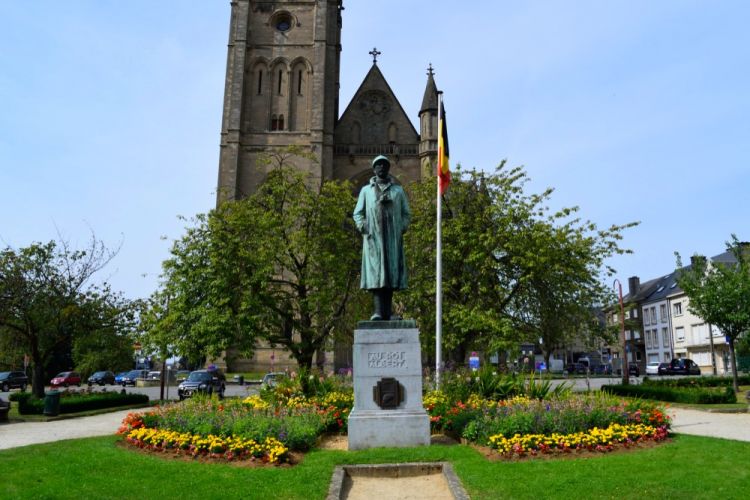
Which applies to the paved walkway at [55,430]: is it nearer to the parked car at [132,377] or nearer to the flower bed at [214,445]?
the flower bed at [214,445]

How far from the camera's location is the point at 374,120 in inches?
1826

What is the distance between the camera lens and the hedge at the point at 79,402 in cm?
1795

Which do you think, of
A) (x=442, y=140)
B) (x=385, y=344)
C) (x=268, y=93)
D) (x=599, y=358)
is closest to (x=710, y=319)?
(x=442, y=140)

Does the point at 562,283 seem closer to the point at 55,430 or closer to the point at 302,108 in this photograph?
the point at 55,430

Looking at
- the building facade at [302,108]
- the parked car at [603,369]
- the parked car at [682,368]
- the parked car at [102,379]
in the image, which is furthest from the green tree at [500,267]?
the parked car at [603,369]

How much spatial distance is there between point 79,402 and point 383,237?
14484 mm

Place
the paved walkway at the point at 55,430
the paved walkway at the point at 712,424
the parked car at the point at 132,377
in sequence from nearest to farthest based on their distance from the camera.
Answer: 1. the paved walkway at the point at 712,424
2. the paved walkway at the point at 55,430
3. the parked car at the point at 132,377

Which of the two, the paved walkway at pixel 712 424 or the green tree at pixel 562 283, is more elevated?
the green tree at pixel 562 283

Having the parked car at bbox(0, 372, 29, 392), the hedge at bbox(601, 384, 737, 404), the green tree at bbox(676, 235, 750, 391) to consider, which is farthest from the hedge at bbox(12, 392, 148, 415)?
the green tree at bbox(676, 235, 750, 391)

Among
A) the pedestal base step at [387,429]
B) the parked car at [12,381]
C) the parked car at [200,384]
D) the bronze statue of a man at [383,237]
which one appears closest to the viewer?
the pedestal base step at [387,429]

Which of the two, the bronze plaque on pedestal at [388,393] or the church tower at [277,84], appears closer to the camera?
the bronze plaque on pedestal at [388,393]

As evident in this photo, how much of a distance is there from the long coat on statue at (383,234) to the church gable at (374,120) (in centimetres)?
3514

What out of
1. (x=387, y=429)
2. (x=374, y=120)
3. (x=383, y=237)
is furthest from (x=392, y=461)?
(x=374, y=120)

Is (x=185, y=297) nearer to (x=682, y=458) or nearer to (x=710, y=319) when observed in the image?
(x=682, y=458)
